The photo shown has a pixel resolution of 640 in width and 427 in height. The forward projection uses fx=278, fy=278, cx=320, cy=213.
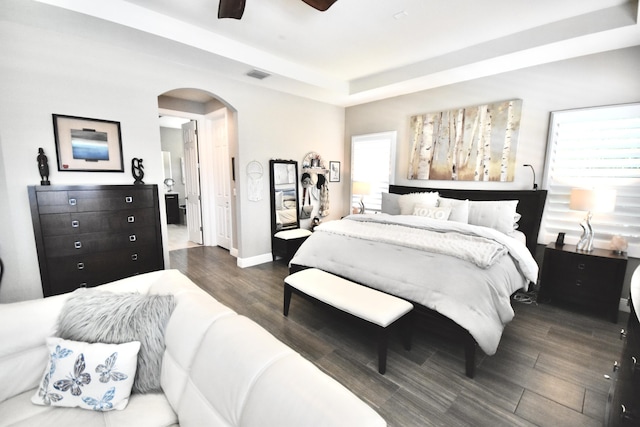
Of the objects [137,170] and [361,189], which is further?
[361,189]

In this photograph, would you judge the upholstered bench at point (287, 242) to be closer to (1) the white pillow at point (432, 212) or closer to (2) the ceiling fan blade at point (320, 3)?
(1) the white pillow at point (432, 212)

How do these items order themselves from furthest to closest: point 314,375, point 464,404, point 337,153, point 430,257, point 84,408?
point 337,153, point 430,257, point 464,404, point 84,408, point 314,375

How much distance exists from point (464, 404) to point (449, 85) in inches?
161

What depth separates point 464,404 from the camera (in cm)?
182

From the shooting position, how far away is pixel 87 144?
2.94 meters

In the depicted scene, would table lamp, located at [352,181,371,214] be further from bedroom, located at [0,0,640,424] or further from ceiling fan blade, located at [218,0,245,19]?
ceiling fan blade, located at [218,0,245,19]

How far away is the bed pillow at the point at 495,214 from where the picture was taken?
10.8 feet

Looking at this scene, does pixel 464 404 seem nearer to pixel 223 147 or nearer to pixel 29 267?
pixel 29 267

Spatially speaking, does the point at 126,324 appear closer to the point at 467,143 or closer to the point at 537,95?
the point at 467,143

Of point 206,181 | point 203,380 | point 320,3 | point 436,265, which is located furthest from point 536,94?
point 206,181

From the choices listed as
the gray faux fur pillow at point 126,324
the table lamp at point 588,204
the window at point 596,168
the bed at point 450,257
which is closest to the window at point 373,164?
the bed at point 450,257

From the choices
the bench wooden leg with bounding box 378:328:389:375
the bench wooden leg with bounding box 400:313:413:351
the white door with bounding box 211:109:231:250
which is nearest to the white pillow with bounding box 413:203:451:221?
the bench wooden leg with bounding box 400:313:413:351

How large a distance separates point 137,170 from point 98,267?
1.14 metres

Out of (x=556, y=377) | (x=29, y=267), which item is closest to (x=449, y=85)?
(x=556, y=377)
